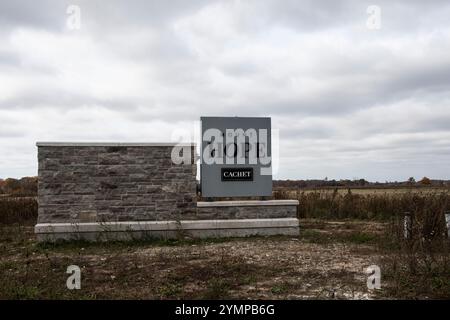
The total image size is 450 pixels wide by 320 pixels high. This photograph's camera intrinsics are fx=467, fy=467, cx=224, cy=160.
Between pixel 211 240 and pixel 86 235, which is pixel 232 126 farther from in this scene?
pixel 86 235

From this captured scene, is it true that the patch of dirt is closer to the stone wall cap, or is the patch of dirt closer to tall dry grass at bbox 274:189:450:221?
the stone wall cap

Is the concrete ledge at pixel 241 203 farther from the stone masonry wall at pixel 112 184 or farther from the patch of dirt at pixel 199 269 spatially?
the patch of dirt at pixel 199 269

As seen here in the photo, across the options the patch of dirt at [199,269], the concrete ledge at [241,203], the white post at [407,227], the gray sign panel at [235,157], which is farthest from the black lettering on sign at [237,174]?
the white post at [407,227]

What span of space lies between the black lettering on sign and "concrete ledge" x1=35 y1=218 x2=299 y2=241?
3.89 feet

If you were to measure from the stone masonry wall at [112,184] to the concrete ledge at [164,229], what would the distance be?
0.76 feet

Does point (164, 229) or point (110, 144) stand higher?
point (110, 144)

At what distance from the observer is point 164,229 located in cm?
1212

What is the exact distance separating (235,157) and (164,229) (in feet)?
9.12

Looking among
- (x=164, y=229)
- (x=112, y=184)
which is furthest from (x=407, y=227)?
(x=112, y=184)

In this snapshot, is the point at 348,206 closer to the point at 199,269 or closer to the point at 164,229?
the point at 164,229

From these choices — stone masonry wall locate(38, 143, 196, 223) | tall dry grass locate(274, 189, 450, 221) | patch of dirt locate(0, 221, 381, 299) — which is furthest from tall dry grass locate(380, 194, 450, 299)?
tall dry grass locate(274, 189, 450, 221)

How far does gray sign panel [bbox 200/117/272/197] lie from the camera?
1283 centimetres

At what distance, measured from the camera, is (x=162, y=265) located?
880 centimetres
